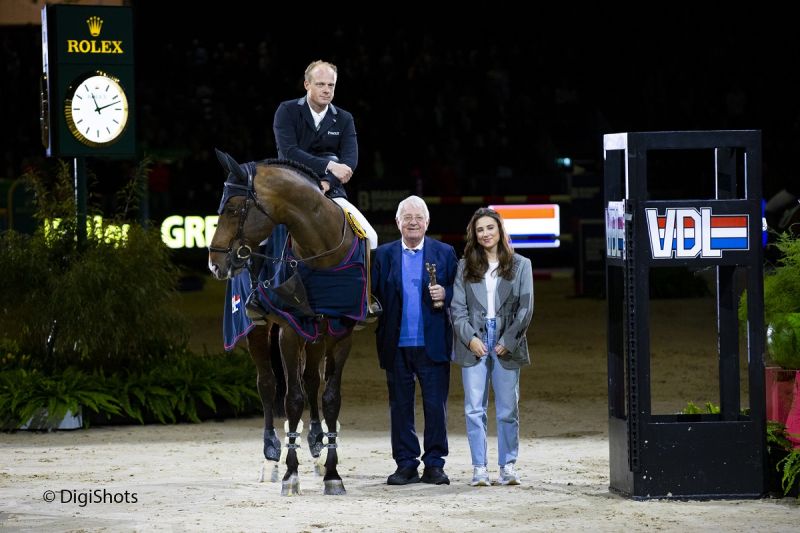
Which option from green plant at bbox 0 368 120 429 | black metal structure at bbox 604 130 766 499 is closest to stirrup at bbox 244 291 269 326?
black metal structure at bbox 604 130 766 499

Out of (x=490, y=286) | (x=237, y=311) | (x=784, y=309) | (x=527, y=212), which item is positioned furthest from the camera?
(x=527, y=212)

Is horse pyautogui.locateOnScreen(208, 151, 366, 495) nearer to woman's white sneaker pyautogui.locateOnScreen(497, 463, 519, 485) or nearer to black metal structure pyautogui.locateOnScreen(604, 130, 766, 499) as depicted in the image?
woman's white sneaker pyautogui.locateOnScreen(497, 463, 519, 485)

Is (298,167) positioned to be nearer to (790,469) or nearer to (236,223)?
(236,223)

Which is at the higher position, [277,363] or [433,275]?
[433,275]

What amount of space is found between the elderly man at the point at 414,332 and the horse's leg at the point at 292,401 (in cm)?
67

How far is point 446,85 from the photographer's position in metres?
33.3

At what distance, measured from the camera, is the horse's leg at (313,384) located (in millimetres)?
9211

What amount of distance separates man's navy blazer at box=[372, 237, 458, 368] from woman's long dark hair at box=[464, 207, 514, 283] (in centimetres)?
32

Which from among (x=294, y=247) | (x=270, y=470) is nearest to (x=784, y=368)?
(x=294, y=247)

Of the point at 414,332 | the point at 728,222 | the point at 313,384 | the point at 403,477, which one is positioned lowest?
the point at 403,477

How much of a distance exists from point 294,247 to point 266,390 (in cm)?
143

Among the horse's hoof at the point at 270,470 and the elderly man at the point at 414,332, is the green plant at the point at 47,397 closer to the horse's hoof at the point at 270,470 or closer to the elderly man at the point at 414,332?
the horse's hoof at the point at 270,470

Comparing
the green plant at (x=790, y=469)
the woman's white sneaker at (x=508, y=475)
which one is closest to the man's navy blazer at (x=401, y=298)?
the woman's white sneaker at (x=508, y=475)

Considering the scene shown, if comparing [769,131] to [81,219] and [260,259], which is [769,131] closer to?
[81,219]
